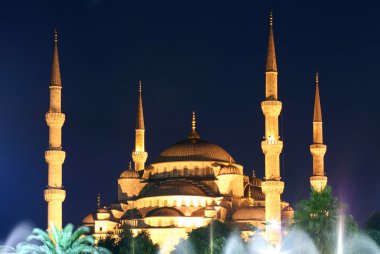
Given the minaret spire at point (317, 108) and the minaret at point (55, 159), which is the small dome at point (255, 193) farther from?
the minaret at point (55, 159)

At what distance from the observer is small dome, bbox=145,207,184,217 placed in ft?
263

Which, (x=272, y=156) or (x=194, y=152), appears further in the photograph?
(x=194, y=152)

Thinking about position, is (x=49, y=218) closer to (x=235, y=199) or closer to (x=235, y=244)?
(x=235, y=244)

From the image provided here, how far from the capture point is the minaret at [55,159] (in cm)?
6575

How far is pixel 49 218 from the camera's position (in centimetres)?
6606

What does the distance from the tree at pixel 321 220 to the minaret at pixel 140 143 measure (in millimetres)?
35830

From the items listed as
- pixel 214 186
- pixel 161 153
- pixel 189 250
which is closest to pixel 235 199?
pixel 214 186

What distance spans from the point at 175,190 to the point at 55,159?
17.8 m

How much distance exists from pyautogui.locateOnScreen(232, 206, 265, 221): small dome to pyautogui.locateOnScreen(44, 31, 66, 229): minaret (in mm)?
16251

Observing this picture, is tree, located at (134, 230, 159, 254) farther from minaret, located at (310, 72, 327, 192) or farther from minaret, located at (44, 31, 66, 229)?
minaret, located at (310, 72, 327, 192)

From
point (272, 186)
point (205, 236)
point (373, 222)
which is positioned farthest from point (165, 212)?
point (272, 186)

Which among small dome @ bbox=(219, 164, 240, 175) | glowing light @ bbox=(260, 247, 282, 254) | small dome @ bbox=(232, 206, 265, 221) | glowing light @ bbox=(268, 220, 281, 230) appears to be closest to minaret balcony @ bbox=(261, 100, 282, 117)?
glowing light @ bbox=(268, 220, 281, 230)

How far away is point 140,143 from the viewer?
84875 millimetres

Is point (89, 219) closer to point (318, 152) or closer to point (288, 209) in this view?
point (288, 209)
